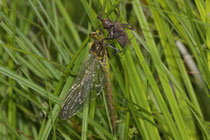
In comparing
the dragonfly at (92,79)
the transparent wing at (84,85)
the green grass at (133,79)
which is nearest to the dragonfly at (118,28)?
the green grass at (133,79)

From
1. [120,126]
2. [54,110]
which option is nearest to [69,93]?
[54,110]

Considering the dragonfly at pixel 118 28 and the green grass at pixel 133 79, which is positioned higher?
the dragonfly at pixel 118 28

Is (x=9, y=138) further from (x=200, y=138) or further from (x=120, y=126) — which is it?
(x=200, y=138)

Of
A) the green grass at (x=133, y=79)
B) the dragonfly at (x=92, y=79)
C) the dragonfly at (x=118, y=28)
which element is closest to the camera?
the green grass at (x=133, y=79)

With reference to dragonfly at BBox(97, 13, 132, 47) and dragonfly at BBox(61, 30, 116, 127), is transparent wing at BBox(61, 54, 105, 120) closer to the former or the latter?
dragonfly at BBox(61, 30, 116, 127)

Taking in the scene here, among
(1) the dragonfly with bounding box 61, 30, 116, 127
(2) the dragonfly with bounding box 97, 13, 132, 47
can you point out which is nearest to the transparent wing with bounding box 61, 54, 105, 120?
(1) the dragonfly with bounding box 61, 30, 116, 127

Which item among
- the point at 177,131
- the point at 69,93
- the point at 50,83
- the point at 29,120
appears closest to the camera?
the point at 177,131

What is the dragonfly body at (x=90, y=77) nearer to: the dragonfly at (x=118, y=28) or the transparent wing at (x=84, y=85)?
the transparent wing at (x=84, y=85)
